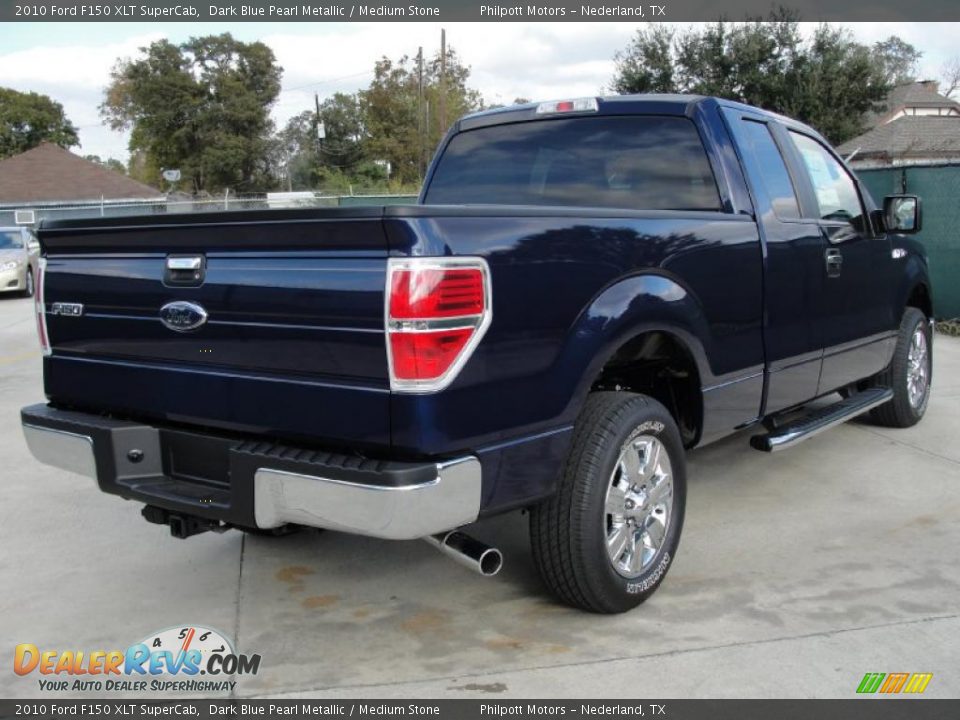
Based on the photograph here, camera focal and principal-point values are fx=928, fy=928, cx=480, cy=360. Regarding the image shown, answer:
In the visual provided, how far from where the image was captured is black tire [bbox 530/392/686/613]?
3230mm

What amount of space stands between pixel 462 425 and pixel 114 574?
2.16 meters

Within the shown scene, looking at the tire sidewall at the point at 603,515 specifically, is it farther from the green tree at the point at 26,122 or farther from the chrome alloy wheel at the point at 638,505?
the green tree at the point at 26,122

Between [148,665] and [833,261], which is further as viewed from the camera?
[833,261]

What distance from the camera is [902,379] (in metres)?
6.07

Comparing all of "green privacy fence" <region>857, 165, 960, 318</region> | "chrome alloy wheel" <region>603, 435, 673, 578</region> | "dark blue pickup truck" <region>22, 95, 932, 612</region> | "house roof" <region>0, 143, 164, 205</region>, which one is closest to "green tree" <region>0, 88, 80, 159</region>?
"house roof" <region>0, 143, 164, 205</region>

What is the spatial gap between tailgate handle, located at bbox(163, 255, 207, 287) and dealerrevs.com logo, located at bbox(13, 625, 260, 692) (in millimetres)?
1318

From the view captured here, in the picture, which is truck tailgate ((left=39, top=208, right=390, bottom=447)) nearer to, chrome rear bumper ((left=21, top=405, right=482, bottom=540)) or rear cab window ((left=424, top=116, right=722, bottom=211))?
chrome rear bumper ((left=21, top=405, right=482, bottom=540))

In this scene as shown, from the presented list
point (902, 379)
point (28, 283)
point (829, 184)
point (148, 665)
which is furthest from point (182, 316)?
point (28, 283)

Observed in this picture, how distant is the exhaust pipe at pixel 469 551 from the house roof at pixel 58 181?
1738 inches

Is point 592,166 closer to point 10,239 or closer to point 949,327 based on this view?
point 949,327

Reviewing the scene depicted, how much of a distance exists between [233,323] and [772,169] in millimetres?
2904

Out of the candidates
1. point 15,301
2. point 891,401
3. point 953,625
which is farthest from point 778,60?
point 953,625

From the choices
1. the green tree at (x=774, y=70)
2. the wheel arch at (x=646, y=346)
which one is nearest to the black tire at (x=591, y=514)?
the wheel arch at (x=646, y=346)

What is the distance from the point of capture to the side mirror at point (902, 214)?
5.50 m
